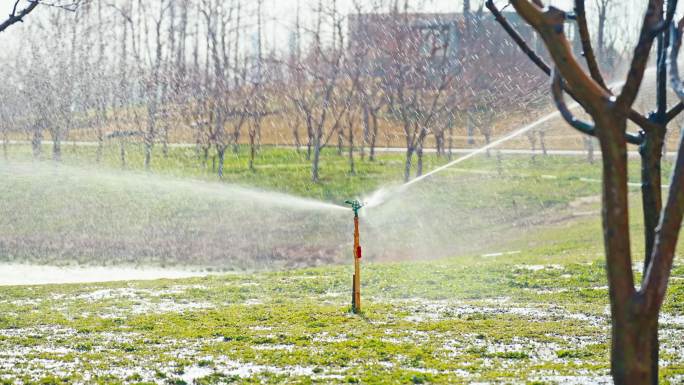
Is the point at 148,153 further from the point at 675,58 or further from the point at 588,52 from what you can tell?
the point at 675,58

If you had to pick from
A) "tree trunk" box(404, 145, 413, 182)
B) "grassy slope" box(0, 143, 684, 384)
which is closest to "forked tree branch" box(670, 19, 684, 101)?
"grassy slope" box(0, 143, 684, 384)

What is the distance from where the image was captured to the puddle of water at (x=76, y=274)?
20.2m

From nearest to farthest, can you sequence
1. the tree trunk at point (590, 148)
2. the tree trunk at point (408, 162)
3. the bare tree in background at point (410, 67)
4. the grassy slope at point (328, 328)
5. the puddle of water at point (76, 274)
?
the grassy slope at point (328, 328)
the puddle of water at point (76, 274)
the tree trunk at point (408, 162)
the bare tree in background at point (410, 67)
the tree trunk at point (590, 148)

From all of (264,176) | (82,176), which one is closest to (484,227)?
(264,176)

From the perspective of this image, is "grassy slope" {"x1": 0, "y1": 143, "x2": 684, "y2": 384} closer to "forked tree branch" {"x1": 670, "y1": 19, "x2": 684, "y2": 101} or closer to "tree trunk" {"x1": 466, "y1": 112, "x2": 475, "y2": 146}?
"forked tree branch" {"x1": 670, "y1": 19, "x2": 684, "y2": 101}

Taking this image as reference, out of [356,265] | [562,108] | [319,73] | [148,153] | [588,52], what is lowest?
[356,265]

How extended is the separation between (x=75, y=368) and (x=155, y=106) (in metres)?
36.0

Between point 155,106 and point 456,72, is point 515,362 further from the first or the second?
point 155,106

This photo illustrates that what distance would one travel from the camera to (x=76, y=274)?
2139 centimetres


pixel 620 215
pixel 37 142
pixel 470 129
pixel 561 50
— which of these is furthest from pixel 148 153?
pixel 620 215

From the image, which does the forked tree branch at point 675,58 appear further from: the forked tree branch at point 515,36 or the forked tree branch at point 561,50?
the forked tree branch at point 515,36

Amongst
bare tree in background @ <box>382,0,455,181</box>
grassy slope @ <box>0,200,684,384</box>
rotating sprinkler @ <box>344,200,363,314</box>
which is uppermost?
bare tree in background @ <box>382,0,455,181</box>

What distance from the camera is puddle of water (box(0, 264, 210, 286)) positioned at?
794 inches

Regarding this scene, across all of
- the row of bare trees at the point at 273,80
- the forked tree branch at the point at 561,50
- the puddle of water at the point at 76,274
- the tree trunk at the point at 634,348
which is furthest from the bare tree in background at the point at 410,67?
the tree trunk at the point at 634,348
